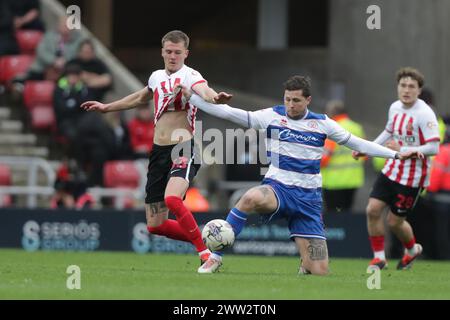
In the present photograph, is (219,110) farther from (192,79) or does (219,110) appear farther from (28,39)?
(28,39)

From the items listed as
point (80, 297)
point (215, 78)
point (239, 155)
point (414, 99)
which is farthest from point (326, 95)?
point (80, 297)

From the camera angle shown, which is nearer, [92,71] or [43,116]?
[92,71]

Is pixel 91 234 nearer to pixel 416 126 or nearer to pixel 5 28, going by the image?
pixel 5 28

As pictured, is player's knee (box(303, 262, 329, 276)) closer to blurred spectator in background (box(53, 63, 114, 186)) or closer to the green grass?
the green grass

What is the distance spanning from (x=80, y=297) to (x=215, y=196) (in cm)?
1144

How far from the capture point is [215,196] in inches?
827

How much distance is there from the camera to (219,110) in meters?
11.7

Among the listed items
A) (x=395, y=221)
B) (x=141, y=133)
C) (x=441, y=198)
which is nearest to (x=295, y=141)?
(x=395, y=221)

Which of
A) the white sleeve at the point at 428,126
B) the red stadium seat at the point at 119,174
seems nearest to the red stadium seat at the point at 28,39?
the red stadium seat at the point at 119,174

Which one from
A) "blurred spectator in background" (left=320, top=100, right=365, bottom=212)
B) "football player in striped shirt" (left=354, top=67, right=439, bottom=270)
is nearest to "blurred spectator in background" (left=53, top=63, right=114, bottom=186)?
"blurred spectator in background" (left=320, top=100, right=365, bottom=212)

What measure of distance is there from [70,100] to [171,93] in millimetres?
8140

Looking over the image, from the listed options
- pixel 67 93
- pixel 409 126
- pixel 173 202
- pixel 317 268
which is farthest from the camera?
pixel 67 93

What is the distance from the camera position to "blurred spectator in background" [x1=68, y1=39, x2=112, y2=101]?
66.9ft

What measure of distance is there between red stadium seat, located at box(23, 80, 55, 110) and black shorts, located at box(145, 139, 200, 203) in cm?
870
